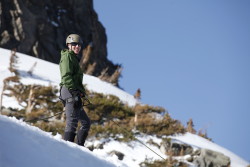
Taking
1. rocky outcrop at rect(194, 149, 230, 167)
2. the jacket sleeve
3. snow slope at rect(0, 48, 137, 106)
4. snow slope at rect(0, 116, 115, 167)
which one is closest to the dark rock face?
snow slope at rect(0, 48, 137, 106)

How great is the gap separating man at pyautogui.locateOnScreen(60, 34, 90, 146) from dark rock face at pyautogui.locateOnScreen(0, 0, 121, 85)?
19257mm

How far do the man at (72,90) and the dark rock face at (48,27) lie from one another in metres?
19.3

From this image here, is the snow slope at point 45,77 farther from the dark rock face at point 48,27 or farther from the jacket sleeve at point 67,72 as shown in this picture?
the jacket sleeve at point 67,72

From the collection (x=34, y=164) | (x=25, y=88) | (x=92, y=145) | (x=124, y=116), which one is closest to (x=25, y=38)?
(x=25, y=88)

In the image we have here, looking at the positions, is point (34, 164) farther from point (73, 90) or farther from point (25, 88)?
point (25, 88)

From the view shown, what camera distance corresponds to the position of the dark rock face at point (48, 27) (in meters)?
28.6

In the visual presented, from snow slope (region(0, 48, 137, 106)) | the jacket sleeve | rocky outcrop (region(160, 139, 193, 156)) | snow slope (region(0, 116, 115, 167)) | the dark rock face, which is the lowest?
snow slope (region(0, 116, 115, 167))

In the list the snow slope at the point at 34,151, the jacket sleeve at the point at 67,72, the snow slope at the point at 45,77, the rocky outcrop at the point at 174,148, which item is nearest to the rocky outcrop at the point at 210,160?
the rocky outcrop at the point at 174,148

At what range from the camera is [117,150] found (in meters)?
8.56

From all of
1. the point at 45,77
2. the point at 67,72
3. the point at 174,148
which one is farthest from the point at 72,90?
the point at 45,77

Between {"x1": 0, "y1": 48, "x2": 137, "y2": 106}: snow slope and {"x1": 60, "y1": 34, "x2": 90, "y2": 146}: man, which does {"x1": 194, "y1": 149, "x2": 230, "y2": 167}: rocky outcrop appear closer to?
{"x1": 60, "y1": 34, "x2": 90, "y2": 146}: man

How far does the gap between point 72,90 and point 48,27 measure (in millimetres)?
27850

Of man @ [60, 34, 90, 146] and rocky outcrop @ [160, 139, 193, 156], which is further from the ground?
rocky outcrop @ [160, 139, 193, 156]

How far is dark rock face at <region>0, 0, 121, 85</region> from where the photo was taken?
28578mm
